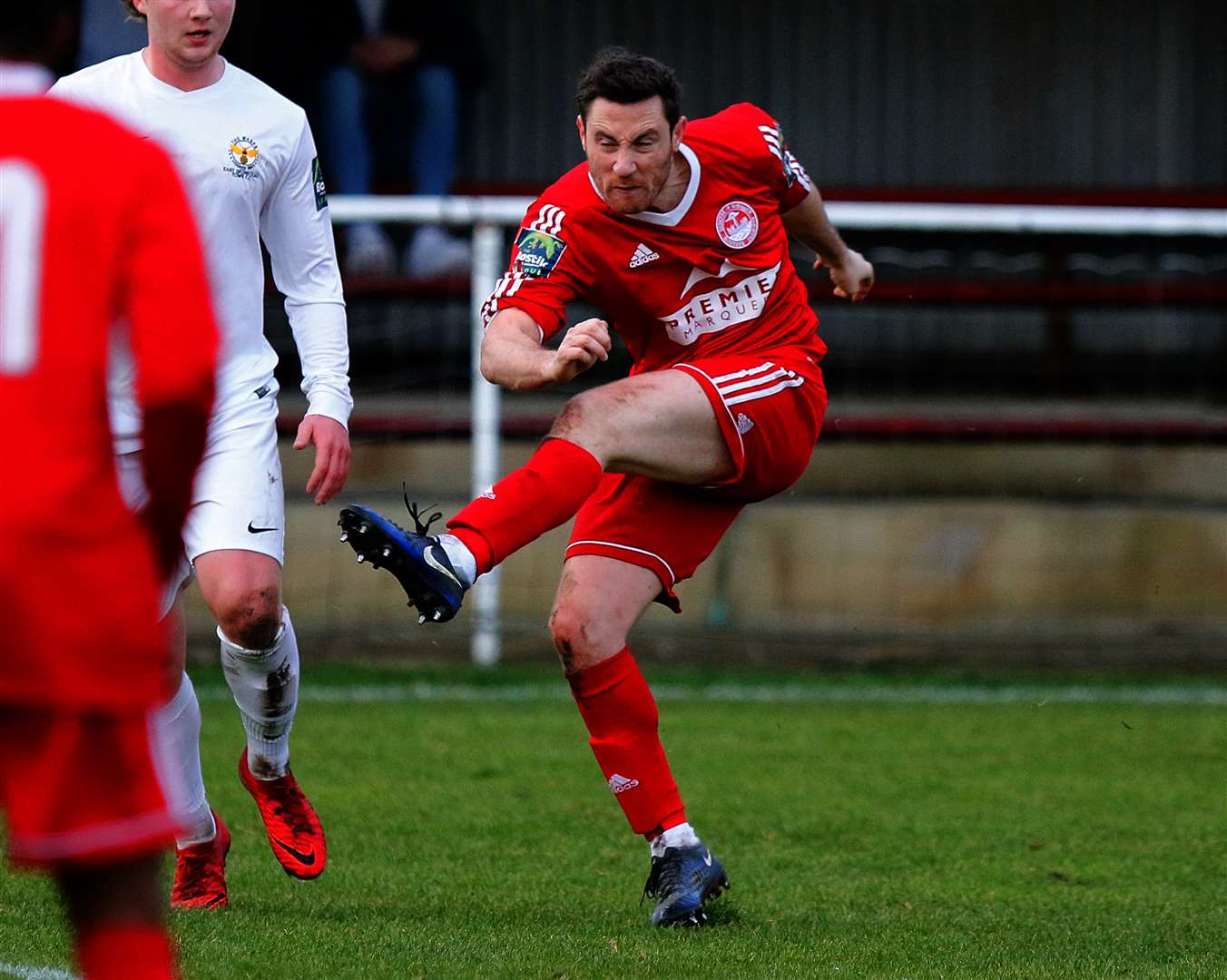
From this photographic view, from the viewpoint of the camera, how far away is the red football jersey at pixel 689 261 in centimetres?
469

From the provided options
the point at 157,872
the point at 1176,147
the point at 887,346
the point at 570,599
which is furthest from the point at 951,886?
the point at 1176,147

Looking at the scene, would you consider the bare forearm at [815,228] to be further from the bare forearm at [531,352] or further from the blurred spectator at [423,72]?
the blurred spectator at [423,72]

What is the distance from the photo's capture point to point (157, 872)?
8.06 ft

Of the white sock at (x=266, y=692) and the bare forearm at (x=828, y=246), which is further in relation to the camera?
the bare forearm at (x=828, y=246)

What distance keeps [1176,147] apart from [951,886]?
8.60m

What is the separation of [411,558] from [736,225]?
1370 millimetres

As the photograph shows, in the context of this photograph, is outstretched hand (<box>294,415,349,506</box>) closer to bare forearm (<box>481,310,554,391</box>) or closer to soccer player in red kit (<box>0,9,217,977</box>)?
bare forearm (<box>481,310,554,391</box>)

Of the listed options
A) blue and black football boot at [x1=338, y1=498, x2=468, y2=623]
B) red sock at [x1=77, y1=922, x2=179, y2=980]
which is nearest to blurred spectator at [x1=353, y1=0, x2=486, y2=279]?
blue and black football boot at [x1=338, y1=498, x2=468, y2=623]

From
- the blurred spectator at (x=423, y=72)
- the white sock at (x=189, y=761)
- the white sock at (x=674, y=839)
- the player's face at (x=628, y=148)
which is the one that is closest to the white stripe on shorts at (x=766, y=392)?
the player's face at (x=628, y=148)

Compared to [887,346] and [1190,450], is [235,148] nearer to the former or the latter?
[1190,450]

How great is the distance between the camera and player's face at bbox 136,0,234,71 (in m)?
4.54

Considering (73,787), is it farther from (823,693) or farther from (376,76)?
(376,76)

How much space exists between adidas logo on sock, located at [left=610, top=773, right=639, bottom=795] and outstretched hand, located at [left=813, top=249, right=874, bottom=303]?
5.16 feet

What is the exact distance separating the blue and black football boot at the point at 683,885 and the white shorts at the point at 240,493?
115 centimetres
